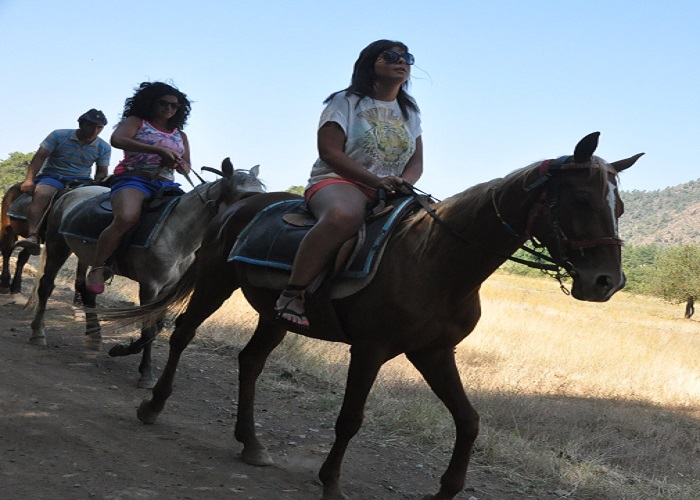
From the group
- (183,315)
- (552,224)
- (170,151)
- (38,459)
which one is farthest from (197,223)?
(552,224)

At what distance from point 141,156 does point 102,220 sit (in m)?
0.82

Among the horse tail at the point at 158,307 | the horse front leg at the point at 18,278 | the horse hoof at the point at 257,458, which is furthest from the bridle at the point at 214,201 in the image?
the horse front leg at the point at 18,278

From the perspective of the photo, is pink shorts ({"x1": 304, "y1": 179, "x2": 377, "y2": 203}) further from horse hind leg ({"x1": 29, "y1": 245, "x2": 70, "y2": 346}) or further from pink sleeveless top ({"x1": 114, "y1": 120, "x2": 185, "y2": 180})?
horse hind leg ({"x1": 29, "y1": 245, "x2": 70, "y2": 346})

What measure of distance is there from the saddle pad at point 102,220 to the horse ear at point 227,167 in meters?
0.73

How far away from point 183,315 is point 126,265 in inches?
79.1

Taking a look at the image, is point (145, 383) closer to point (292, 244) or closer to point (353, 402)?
point (292, 244)

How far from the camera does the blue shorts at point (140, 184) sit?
24.6 feet

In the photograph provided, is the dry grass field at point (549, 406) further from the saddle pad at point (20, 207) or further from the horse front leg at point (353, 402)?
the saddle pad at point (20, 207)

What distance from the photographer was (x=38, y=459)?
446 cm

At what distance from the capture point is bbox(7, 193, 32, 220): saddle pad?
1100 centimetres

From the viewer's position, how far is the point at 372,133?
463cm

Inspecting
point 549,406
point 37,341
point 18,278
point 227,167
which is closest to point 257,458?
point 227,167

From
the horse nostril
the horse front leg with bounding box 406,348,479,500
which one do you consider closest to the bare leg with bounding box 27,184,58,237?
the horse front leg with bounding box 406,348,479,500

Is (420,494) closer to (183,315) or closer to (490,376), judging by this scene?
(183,315)
